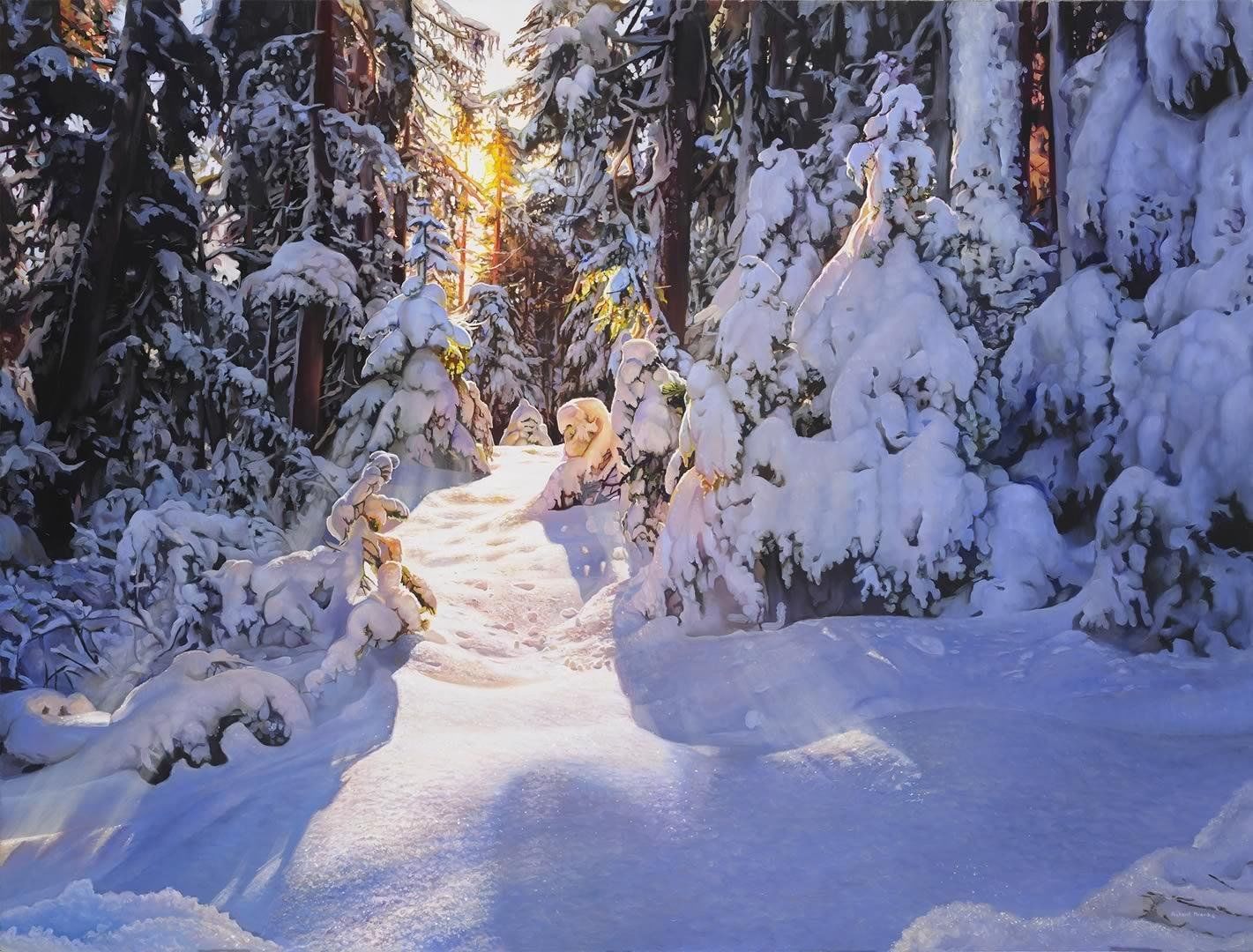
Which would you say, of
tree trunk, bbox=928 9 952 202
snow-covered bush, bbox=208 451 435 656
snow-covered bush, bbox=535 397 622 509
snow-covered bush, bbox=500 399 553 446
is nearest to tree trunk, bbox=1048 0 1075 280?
tree trunk, bbox=928 9 952 202

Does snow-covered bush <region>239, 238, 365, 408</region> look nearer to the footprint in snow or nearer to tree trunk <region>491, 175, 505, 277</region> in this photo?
the footprint in snow

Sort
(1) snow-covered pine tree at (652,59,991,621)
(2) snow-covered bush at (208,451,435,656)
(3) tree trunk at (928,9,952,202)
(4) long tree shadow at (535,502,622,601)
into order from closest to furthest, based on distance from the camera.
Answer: (1) snow-covered pine tree at (652,59,991,621) → (2) snow-covered bush at (208,451,435,656) → (4) long tree shadow at (535,502,622,601) → (3) tree trunk at (928,9,952,202)

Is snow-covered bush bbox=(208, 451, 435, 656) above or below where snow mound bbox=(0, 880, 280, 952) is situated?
above

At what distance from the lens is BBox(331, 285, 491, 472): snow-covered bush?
42.0 ft

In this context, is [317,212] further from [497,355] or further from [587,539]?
[497,355]

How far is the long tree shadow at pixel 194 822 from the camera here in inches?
147

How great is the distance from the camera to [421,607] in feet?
21.3

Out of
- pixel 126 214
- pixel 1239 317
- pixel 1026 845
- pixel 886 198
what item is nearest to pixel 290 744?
pixel 1026 845

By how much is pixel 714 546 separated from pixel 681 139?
21.6ft

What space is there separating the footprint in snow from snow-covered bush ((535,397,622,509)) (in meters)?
5.07

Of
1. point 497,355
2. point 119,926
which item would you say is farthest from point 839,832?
point 497,355

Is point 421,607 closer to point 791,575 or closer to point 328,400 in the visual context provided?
point 791,575

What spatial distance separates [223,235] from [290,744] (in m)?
11.1

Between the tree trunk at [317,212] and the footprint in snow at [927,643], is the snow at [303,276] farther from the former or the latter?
the footprint in snow at [927,643]
